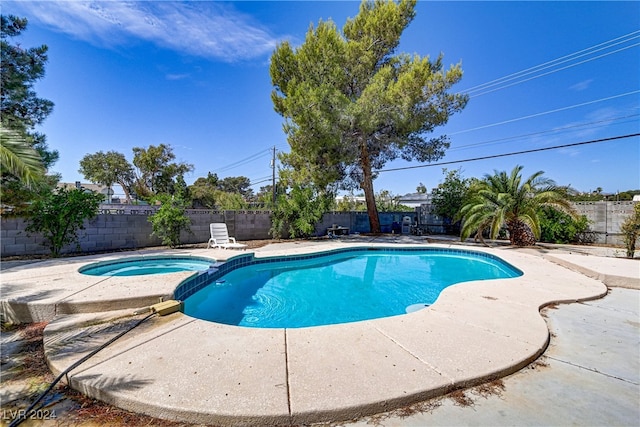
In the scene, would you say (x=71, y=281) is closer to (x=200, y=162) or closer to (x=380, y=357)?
(x=380, y=357)

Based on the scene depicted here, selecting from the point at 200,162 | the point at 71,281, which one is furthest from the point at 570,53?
the point at 200,162

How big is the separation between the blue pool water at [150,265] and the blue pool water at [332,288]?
1254 millimetres

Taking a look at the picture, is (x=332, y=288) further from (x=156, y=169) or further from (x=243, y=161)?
(x=243, y=161)

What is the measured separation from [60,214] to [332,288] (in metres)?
7.61

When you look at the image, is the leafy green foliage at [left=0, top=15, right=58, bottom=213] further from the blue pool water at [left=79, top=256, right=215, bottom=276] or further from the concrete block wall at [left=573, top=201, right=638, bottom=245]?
the concrete block wall at [left=573, top=201, right=638, bottom=245]

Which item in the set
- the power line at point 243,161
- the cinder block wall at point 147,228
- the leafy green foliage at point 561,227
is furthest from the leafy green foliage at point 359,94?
the power line at point 243,161

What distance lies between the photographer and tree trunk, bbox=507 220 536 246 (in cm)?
1052

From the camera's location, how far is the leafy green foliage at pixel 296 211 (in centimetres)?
1215

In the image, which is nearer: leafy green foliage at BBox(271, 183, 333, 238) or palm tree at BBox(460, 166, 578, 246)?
palm tree at BBox(460, 166, 578, 246)

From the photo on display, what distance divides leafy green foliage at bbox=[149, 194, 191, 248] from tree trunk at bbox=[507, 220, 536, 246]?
12115mm

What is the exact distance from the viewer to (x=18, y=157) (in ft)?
10.9

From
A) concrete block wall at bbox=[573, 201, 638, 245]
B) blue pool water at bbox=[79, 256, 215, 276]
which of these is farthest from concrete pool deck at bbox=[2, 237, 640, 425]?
concrete block wall at bbox=[573, 201, 638, 245]

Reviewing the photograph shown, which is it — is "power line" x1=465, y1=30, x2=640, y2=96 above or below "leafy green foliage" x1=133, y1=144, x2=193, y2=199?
above

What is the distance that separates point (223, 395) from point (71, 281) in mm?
4416
